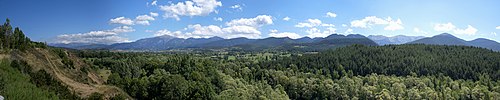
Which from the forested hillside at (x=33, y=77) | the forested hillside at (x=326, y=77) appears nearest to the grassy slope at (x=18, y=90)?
the forested hillside at (x=33, y=77)

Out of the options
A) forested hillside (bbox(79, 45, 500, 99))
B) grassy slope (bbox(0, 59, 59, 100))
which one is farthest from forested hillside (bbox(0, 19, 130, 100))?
forested hillside (bbox(79, 45, 500, 99))

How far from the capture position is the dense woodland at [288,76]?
50138 mm

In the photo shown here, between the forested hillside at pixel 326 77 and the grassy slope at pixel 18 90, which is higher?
the grassy slope at pixel 18 90

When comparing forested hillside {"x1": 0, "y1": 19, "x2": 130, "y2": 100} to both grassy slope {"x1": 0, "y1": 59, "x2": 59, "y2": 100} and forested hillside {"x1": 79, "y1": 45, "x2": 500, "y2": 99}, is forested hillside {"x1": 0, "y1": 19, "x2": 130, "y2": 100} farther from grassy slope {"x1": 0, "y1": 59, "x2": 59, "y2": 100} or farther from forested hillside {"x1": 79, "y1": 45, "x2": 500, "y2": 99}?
forested hillside {"x1": 79, "y1": 45, "x2": 500, "y2": 99}

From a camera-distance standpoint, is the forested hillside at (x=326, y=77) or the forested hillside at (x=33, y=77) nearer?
the forested hillside at (x=33, y=77)

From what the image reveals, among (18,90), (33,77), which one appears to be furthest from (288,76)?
(18,90)

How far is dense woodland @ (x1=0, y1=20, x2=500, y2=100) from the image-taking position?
50138mm

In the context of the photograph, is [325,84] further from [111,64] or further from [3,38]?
[3,38]

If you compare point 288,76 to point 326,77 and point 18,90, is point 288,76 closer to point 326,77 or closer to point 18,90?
point 326,77

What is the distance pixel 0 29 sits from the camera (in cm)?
5709

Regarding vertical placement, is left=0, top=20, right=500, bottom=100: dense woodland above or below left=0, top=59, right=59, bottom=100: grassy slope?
below

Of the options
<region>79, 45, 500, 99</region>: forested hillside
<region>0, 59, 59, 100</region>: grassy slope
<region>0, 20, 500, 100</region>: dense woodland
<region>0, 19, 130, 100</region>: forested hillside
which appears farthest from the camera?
<region>79, 45, 500, 99</region>: forested hillside

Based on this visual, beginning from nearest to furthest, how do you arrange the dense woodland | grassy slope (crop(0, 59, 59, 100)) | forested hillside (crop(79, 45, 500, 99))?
1. grassy slope (crop(0, 59, 59, 100))
2. the dense woodland
3. forested hillside (crop(79, 45, 500, 99))

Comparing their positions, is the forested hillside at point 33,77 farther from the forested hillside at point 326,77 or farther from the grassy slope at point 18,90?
the forested hillside at point 326,77
